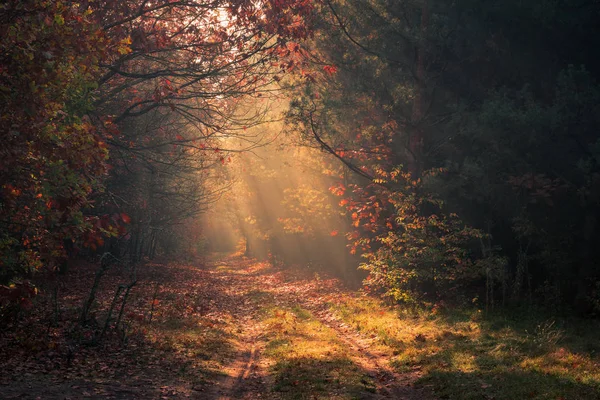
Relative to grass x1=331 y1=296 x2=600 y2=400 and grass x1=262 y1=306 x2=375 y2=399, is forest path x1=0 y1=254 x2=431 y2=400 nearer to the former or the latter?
grass x1=262 y1=306 x2=375 y2=399

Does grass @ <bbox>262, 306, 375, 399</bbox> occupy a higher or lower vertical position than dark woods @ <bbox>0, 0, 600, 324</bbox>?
lower

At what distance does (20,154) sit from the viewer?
754 centimetres

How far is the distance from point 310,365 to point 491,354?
155 inches

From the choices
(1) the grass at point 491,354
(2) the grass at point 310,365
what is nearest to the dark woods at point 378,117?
(1) the grass at point 491,354

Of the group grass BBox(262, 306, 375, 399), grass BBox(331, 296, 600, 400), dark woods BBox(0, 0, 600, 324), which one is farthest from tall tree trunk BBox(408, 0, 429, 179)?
grass BBox(262, 306, 375, 399)

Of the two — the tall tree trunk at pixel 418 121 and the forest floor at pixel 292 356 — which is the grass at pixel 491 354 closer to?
the forest floor at pixel 292 356

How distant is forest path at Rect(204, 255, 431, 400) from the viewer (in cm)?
975

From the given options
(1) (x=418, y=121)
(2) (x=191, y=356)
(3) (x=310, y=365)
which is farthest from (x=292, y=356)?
(1) (x=418, y=121)

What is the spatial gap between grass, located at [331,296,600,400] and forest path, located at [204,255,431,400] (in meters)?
0.52

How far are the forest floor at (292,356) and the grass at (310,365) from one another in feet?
0.12

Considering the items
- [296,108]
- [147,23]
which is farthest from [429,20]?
[147,23]

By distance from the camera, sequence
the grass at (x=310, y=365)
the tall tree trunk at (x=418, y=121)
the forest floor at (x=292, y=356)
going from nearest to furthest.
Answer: the forest floor at (x=292, y=356), the grass at (x=310, y=365), the tall tree trunk at (x=418, y=121)

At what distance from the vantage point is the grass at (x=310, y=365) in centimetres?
966

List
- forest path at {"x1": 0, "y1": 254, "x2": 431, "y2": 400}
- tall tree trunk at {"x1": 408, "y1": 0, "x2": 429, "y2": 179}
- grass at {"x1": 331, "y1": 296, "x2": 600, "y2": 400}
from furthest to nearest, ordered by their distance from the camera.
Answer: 1. tall tree trunk at {"x1": 408, "y1": 0, "x2": 429, "y2": 179}
2. forest path at {"x1": 0, "y1": 254, "x2": 431, "y2": 400}
3. grass at {"x1": 331, "y1": 296, "x2": 600, "y2": 400}
